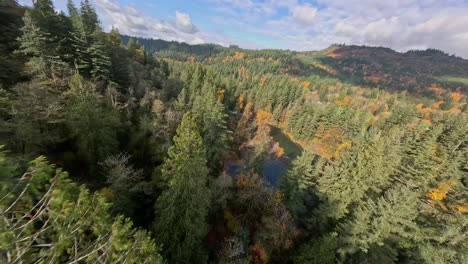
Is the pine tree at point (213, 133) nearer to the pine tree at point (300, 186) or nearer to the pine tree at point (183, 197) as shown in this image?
the pine tree at point (300, 186)

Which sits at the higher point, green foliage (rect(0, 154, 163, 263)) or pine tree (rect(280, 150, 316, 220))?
green foliage (rect(0, 154, 163, 263))

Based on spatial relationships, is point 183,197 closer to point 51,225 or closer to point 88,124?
point 51,225

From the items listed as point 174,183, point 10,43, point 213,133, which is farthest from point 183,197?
point 10,43

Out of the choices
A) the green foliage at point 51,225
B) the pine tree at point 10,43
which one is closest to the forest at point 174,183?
the green foliage at point 51,225

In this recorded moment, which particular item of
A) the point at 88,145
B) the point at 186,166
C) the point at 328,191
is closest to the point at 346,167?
the point at 328,191

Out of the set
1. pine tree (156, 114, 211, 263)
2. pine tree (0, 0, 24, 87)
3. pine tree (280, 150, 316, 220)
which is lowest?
pine tree (280, 150, 316, 220)

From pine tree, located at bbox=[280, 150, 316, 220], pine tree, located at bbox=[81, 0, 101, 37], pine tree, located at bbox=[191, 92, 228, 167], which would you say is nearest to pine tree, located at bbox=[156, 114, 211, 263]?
pine tree, located at bbox=[280, 150, 316, 220]

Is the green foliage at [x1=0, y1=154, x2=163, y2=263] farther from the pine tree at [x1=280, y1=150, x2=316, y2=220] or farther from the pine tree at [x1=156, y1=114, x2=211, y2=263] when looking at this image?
the pine tree at [x1=280, y1=150, x2=316, y2=220]

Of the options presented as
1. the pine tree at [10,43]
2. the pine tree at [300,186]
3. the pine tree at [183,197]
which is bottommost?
the pine tree at [300,186]

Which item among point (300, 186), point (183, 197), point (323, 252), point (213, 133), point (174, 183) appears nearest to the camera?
point (174, 183)

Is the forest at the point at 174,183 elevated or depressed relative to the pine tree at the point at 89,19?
depressed
